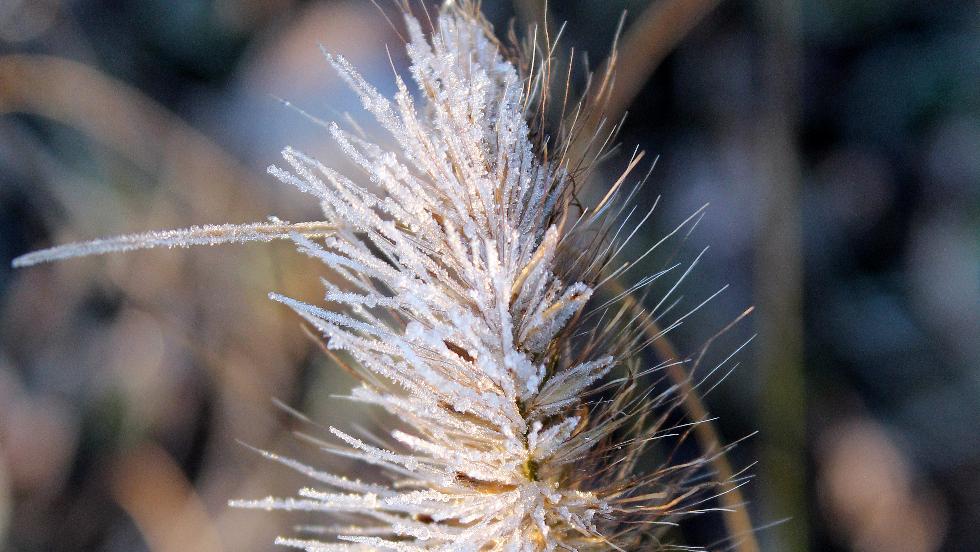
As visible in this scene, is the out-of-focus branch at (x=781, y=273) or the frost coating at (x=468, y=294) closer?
the frost coating at (x=468, y=294)

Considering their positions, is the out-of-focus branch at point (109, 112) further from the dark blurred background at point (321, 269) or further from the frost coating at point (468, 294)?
the frost coating at point (468, 294)

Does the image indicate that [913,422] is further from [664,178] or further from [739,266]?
[664,178]

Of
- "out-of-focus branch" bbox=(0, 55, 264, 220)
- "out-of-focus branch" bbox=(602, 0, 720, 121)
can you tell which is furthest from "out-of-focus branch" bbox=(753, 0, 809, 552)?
"out-of-focus branch" bbox=(0, 55, 264, 220)

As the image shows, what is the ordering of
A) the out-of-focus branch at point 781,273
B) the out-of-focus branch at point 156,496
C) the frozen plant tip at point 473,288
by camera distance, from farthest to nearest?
the out-of-focus branch at point 156,496 < the out-of-focus branch at point 781,273 < the frozen plant tip at point 473,288

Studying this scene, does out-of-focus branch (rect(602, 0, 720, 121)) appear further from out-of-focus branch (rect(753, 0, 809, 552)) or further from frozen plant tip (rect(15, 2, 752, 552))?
frozen plant tip (rect(15, 2, 752, 552))

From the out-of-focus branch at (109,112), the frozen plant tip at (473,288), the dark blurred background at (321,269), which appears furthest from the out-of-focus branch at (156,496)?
the frozen plant tip at (473,288)

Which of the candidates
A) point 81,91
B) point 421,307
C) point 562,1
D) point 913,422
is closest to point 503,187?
point 421,307

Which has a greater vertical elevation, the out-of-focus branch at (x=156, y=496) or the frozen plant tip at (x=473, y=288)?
the out-of-focus branch at (x=156, y=496)

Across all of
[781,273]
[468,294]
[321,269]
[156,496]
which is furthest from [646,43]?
[156,496]
